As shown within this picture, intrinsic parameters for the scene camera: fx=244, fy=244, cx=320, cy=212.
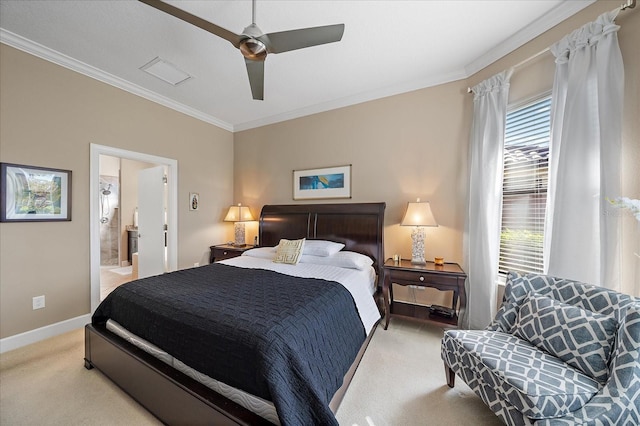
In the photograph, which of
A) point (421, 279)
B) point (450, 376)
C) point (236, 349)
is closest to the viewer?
point (236, 349)

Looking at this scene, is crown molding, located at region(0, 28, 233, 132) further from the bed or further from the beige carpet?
the beige carpet

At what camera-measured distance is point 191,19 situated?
1542mm

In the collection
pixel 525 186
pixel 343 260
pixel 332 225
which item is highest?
pixel 525 186

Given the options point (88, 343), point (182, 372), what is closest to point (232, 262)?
point (88, 343)

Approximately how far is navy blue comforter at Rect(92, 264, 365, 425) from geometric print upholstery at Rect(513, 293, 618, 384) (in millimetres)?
1154

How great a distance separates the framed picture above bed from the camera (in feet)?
11.7

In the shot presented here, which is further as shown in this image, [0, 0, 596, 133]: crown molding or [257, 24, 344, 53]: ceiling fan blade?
[0, 0, 596, 133]: crown molding

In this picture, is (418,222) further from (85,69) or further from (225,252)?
(85,69)

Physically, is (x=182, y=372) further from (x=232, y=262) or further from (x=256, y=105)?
(x=256, y=105)

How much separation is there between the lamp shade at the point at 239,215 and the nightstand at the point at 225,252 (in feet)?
1.52

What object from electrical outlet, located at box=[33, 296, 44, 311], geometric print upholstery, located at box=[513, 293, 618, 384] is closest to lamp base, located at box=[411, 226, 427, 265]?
geometric print upholstery, located at box=[513, 293, 618, 384]

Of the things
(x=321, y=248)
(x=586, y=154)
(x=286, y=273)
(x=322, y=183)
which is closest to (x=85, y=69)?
(x=322, y=183)

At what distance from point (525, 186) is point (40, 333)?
5079mm

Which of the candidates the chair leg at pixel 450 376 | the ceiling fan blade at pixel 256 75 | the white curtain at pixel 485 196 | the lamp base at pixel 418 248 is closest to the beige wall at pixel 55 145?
the ceiling fan blade at pixel 256 75
